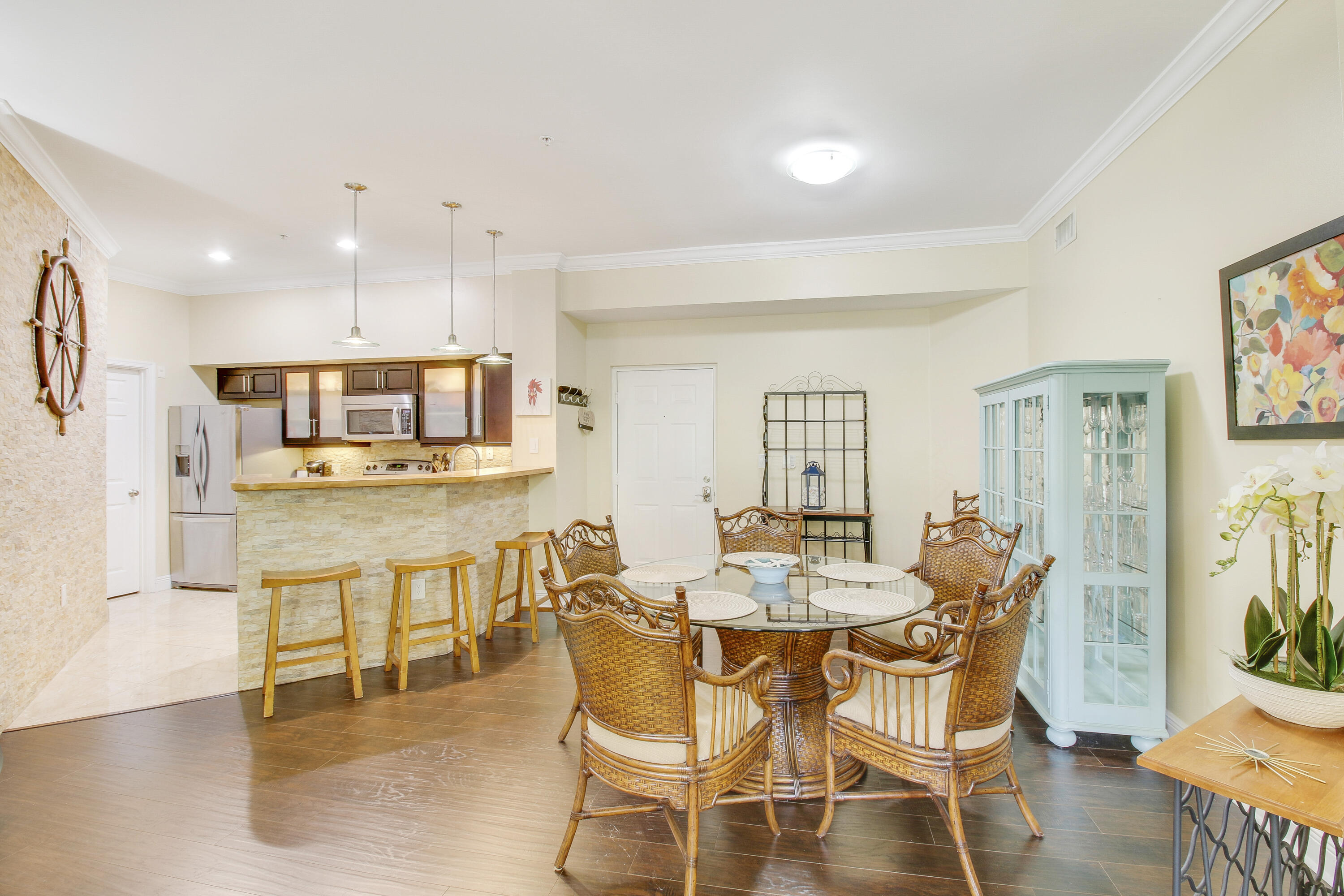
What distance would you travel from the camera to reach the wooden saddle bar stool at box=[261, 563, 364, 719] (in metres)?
2.99

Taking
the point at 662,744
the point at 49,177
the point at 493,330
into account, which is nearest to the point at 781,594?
the point at 662,744

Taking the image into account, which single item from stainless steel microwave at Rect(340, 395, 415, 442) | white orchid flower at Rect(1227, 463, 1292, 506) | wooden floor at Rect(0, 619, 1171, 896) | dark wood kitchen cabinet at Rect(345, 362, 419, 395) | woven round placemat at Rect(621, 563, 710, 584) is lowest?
wooden floor at Rect(0, 619, 1171, 896)

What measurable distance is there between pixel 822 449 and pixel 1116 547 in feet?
8.36

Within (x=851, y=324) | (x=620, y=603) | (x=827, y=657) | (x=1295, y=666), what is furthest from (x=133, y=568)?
(x=1295, y=666)

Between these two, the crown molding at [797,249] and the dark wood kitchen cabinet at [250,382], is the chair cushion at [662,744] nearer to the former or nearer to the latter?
the crown molding at [797,249]

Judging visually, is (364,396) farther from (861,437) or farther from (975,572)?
(975,572)

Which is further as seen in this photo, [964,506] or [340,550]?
[964,506]

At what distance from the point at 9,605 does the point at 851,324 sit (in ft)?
18.0

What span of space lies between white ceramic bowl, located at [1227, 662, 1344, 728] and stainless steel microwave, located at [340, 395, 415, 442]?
17.5ft

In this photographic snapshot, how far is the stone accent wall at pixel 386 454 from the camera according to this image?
5.27 meters

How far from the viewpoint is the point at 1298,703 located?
1.35 m

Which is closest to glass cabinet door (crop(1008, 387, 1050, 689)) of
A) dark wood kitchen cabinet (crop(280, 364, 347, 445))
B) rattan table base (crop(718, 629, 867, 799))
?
rattan table base (crop(718, 629, 867, 799))

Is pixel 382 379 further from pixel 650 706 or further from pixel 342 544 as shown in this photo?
pixel 650 706

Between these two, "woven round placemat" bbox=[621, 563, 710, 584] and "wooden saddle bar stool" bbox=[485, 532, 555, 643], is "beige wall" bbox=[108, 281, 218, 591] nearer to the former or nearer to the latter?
"wooden saddle bar stool" bbox=[485, 532, 555, 643]
